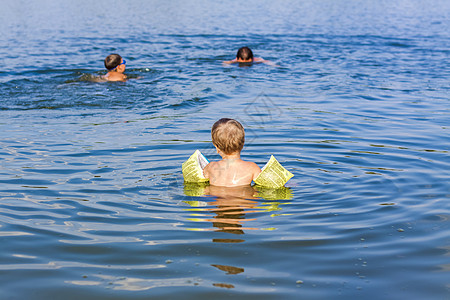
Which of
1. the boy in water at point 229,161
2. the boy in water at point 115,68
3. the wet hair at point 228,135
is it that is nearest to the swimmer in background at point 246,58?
the boy in water at point 115,68

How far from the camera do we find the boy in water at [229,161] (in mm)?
Result: 6145

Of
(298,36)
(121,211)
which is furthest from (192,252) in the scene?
(298,36)

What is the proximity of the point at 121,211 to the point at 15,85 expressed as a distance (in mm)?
9369

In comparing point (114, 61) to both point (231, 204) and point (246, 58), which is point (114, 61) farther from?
point (231, 204)

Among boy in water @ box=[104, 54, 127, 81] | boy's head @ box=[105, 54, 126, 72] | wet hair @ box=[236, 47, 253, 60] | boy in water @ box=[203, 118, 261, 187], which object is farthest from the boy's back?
wet hair @ box=[236, 47, 253, 60]

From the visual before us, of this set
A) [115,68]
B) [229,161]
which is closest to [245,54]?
[115,68]

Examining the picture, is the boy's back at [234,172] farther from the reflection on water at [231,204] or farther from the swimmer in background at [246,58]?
the swimmer in background at [246,58]

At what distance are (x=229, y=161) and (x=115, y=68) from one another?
8.99 meters

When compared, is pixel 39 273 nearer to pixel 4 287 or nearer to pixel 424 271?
pixel 4 287

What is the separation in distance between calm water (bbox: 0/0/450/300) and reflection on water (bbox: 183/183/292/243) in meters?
0.03

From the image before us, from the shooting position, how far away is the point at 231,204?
5.97 m

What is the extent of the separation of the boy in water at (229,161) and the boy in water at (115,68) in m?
8.34

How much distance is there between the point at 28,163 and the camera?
292 inches

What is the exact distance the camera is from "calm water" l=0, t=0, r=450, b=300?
4.15m
